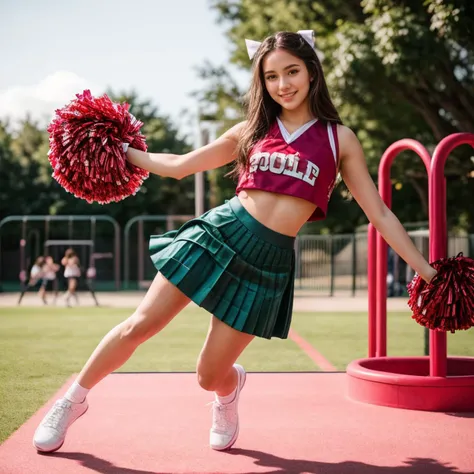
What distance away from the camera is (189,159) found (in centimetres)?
333

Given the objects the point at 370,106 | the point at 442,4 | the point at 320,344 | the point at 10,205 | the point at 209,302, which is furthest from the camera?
the point at 10,205

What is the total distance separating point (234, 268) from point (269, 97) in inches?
32.8

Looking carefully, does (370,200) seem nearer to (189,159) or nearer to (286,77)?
(286,77)

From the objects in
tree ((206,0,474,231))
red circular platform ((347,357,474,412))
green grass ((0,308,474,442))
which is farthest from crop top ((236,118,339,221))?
tree ((206,0,474,231))

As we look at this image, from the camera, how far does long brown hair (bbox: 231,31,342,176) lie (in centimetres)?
327

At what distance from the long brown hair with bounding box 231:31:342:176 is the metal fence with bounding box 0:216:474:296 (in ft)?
52.7

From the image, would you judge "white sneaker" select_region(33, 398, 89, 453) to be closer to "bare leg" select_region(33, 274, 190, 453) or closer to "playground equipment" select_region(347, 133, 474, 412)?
"bare leg" select_region(33, 274, 190, 453)

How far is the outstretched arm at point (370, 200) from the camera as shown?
3.31 metres

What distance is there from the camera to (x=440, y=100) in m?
16.1

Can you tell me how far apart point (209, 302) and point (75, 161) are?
0.88m

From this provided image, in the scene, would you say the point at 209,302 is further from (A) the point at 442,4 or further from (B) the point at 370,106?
(B) the point at 370,106

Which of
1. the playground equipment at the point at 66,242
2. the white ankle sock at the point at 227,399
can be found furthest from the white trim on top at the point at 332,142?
the playground equipment at the point at 66,242

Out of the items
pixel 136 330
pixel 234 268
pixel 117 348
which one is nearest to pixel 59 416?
pixel 117 348

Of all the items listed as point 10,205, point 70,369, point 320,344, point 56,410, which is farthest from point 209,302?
point 10,205
